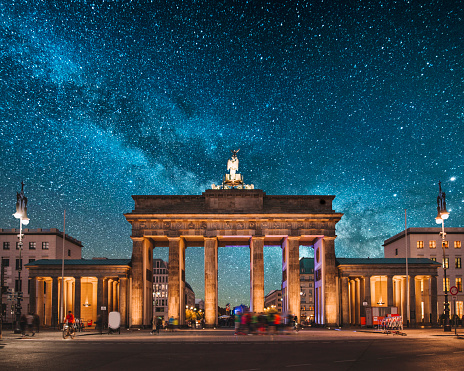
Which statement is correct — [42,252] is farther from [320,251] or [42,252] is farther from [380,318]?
[380,318]

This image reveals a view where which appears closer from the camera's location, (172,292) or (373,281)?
(172,292)

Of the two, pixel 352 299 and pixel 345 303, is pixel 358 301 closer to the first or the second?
pixel 352 299

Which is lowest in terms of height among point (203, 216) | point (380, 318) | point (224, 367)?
point (380, 318)

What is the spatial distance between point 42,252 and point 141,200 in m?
41.0

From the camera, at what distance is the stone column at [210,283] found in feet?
238

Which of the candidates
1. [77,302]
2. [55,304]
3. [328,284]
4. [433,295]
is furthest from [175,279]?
[433,295]

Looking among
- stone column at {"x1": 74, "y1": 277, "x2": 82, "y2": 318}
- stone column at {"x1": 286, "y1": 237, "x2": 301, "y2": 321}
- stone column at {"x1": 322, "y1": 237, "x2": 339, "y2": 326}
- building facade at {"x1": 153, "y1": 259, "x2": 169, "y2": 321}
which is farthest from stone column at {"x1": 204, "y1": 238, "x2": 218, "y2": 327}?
building facade at {"x1": 153, "y1": 259, "x2": 169, "y2": 321}

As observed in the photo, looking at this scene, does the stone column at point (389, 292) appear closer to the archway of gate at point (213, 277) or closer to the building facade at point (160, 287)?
the archway of gate at point (213, 277)

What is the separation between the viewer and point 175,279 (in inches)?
2864

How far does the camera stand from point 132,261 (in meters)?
73.2

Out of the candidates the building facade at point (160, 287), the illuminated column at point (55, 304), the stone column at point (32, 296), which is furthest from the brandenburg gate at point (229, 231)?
the building facade at point (160, 287)

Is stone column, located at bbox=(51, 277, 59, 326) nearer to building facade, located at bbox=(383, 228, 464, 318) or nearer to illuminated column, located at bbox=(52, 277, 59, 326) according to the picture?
illuminated column, located at bbox=(52, 277, 59, 326)

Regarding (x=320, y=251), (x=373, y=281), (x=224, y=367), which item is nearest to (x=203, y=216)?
(x=320, y=251)

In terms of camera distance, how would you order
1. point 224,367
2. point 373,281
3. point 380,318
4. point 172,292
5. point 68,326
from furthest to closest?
point 373,281, point 172,292, point 380,318, point 68,326, point 224,367
